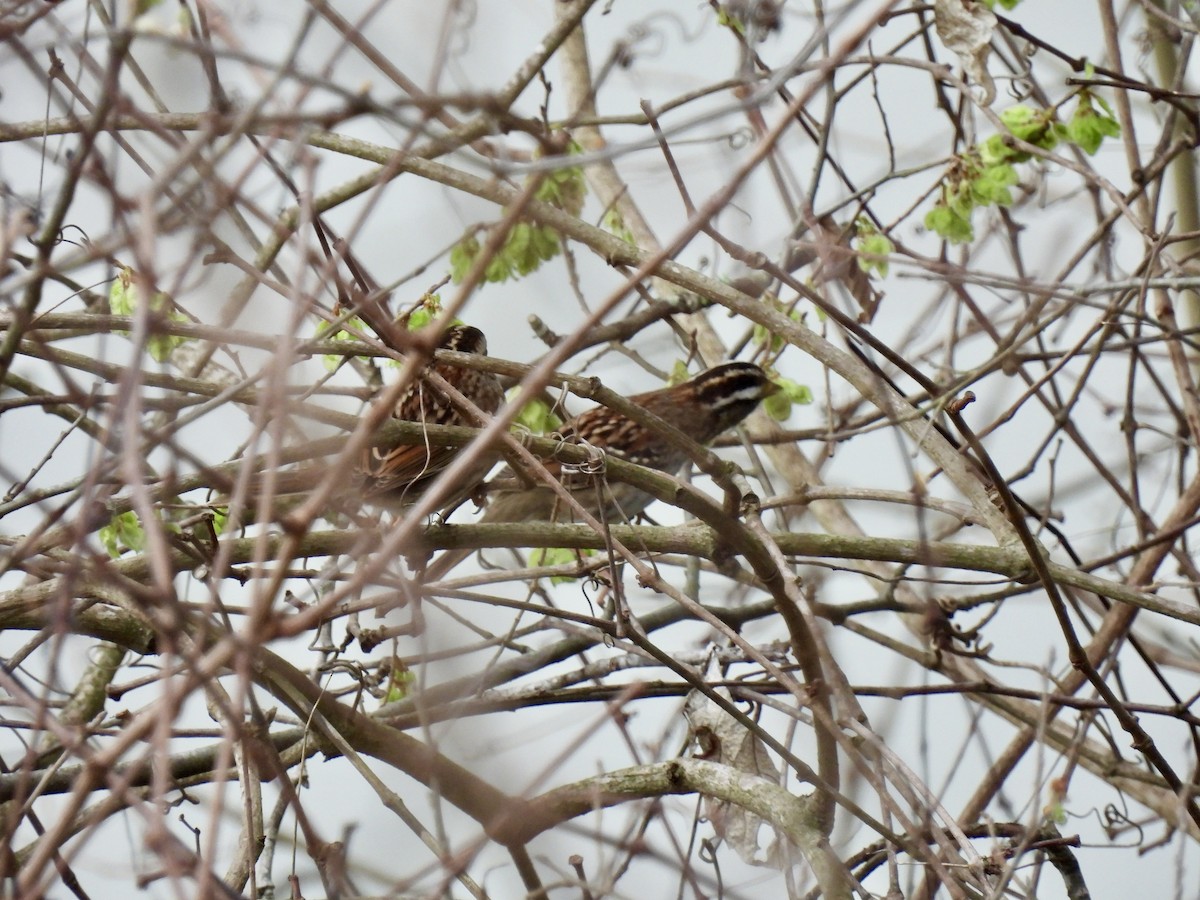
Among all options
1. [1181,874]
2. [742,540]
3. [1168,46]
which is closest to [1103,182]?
[742,540]

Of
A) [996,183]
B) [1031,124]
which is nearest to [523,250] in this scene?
[996,183]

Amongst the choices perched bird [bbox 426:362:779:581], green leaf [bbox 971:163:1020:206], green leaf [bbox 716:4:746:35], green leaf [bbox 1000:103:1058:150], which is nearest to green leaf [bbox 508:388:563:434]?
perched bird [bbox 426:362:779:581]

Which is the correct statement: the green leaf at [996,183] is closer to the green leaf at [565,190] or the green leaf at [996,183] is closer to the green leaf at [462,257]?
the green leaf at [565,190]

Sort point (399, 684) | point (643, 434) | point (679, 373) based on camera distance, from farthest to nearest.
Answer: point (643, 434), point (679, 373), point (399, 684)

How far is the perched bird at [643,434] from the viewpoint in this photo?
5926 mm

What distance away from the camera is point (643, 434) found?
7.27 metres

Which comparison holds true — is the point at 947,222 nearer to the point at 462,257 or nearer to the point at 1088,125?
the point at 1088,125

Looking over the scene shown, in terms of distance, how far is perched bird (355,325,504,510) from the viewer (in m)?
4.67

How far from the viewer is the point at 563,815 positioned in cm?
380

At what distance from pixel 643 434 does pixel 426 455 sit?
267 cm

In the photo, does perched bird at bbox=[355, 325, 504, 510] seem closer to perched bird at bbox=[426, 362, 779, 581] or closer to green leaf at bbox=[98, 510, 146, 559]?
perched bird at bbox=[426, 362, 779, 581]

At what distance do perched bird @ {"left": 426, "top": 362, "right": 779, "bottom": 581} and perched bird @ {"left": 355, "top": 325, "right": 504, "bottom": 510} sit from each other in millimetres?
286

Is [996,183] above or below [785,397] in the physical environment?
below

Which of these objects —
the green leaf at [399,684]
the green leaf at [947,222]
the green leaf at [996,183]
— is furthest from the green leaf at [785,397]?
the green leaf at [399,684]
